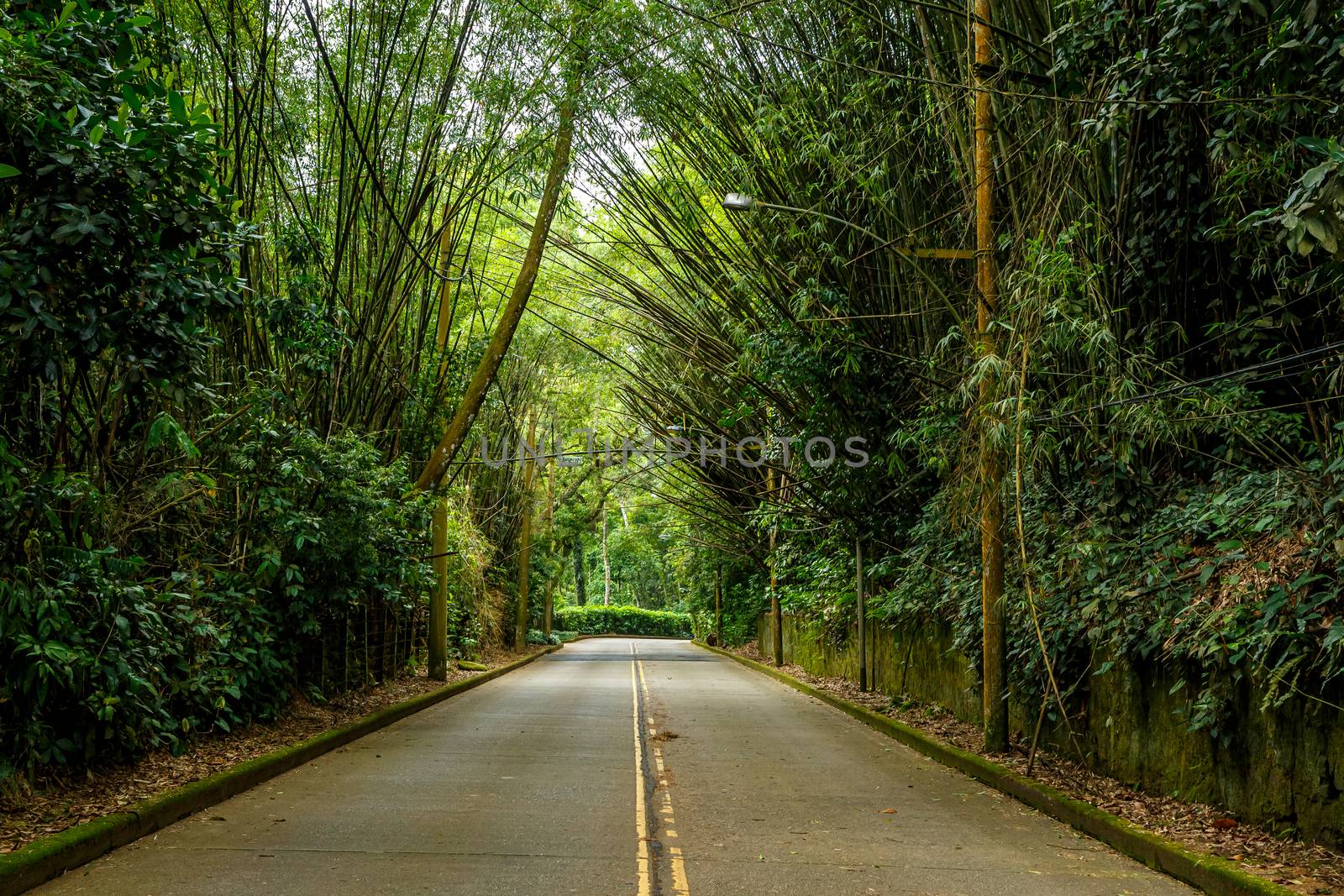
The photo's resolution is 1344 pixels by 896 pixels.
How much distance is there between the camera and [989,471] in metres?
7.88

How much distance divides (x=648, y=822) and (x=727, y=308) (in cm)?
942

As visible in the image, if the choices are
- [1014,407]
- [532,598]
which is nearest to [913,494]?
[1014,407]

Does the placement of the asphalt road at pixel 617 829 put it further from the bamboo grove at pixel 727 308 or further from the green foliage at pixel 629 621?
the green foliage at pixel 629 621

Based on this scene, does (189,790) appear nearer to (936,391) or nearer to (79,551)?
(79,551)

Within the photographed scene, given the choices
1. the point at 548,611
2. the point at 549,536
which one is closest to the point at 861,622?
the point at 549,536

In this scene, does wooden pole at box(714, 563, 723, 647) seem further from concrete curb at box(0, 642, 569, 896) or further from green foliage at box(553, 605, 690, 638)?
concrete curb at box(0, 642, 569, 896)

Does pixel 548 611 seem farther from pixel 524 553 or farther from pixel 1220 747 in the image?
pixel 1220 747

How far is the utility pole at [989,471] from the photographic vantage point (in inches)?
308

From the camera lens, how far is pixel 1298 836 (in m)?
4.74

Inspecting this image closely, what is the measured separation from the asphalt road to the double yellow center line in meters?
0.02

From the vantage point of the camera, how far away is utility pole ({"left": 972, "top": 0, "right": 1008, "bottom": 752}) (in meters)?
7.83

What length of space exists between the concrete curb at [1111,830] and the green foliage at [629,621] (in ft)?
138

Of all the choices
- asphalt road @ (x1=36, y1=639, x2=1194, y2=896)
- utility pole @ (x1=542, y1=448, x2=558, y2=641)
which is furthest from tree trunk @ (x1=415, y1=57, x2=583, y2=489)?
utility pole @ (x1=542, y1=448, x2=558, y2=641)

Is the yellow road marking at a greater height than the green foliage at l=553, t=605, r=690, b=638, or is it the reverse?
the yellow road marking
